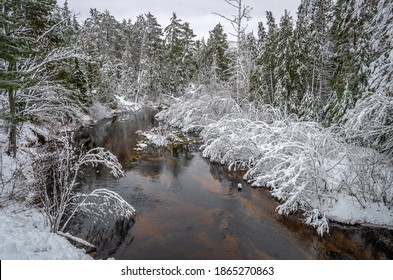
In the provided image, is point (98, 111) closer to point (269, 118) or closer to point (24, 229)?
point (269, 118)

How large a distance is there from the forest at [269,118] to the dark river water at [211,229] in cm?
66

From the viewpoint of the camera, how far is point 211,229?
9242 millimetres

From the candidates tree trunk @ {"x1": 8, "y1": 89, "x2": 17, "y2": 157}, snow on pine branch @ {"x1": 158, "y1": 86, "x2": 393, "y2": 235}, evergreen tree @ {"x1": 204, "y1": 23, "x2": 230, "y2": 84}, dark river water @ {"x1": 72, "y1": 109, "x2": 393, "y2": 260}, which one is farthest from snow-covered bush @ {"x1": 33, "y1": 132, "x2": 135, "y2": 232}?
evergreen tree @ {"x1": 204, "y1": 23, "x2": 230, "y2": 84}

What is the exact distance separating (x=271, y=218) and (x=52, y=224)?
24.2ft

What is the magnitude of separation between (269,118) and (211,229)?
13538mm

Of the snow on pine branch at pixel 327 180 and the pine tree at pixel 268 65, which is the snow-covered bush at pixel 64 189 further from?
the pine tree at pixel 268 65

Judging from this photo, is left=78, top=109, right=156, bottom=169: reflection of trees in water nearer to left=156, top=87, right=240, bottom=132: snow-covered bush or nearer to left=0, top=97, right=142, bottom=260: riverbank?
left=156, top=87, right=240, bottom=132: snow-covered bush

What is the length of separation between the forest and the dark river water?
2.15ft

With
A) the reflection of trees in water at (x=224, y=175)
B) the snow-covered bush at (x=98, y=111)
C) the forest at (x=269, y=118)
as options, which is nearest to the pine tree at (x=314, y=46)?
the forest at (x=269, y=118)

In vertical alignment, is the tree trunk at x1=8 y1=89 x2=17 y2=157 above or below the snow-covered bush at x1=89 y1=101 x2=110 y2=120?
below

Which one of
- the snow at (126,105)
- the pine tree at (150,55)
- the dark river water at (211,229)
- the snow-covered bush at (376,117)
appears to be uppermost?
the pine tree at (150,55)

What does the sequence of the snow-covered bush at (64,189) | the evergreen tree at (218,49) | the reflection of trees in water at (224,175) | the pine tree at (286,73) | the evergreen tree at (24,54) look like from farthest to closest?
1. the evergreen tree at (218,49)
2. the pine tree at (286,73)
3. the reflection of trees in water at (224,175)
4. the evergreen tree at (24,54)
5. the snow-covered bush at (64,189)

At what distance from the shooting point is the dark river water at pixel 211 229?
7961 mm

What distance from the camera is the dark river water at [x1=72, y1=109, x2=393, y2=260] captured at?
796 cm
